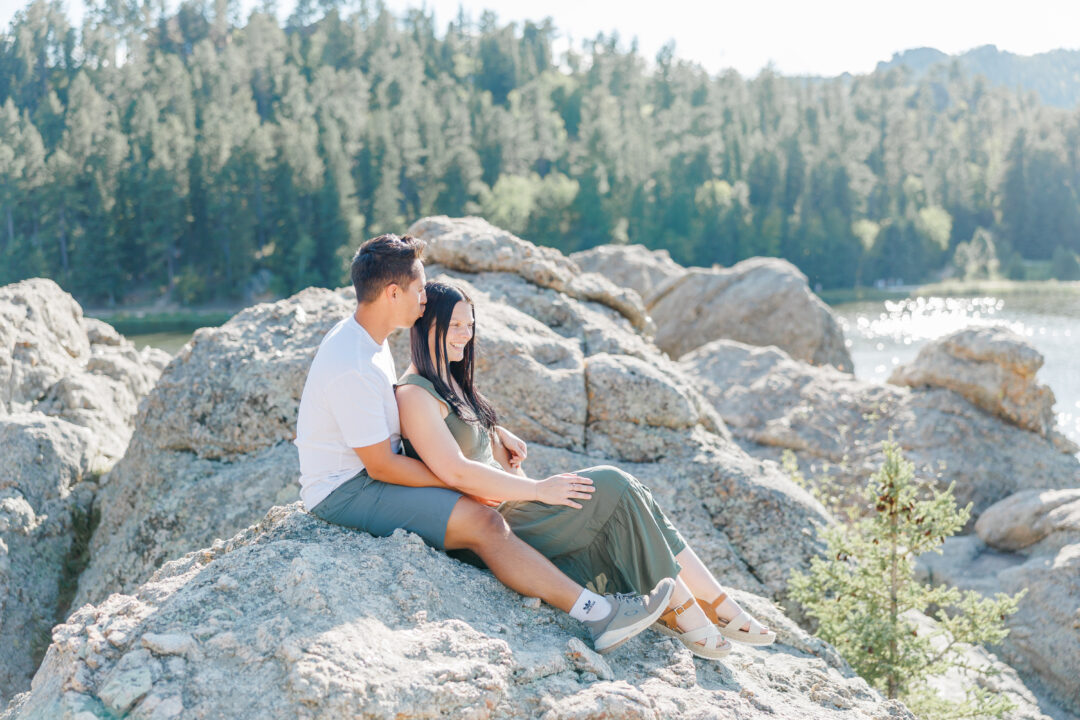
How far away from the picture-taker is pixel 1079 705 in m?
7.34

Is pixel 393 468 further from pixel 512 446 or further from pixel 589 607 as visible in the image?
pixel 589 607

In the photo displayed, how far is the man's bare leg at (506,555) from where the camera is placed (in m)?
4.03

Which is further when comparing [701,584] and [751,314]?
[751,314]

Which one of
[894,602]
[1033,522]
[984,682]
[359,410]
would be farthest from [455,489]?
[1033,522]

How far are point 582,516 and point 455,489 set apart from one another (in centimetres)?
59

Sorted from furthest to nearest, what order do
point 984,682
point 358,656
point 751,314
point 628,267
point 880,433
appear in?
point 628,267, point 751,314, point 880,433, point 984,682, point 358,656

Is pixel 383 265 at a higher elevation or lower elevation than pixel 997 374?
higher

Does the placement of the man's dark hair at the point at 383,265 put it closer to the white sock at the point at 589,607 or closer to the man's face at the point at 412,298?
the man's face at the point at 412,298

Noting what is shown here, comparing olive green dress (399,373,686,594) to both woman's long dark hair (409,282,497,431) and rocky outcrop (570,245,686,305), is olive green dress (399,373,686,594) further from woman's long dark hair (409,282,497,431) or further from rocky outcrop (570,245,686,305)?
rocky outcrop (570,245,686,305)

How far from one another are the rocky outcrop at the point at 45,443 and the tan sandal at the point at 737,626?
14.9 feet

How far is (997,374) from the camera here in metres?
11.1

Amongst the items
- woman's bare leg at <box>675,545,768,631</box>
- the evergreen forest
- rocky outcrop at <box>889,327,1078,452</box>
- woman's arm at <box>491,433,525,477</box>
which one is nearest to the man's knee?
woman's arm at <box>491,433,525,477</box>

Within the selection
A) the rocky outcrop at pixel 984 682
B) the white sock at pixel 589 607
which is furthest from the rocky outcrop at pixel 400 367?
the white sock at pixel 589 607

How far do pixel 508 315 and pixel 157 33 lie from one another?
4994 inches
